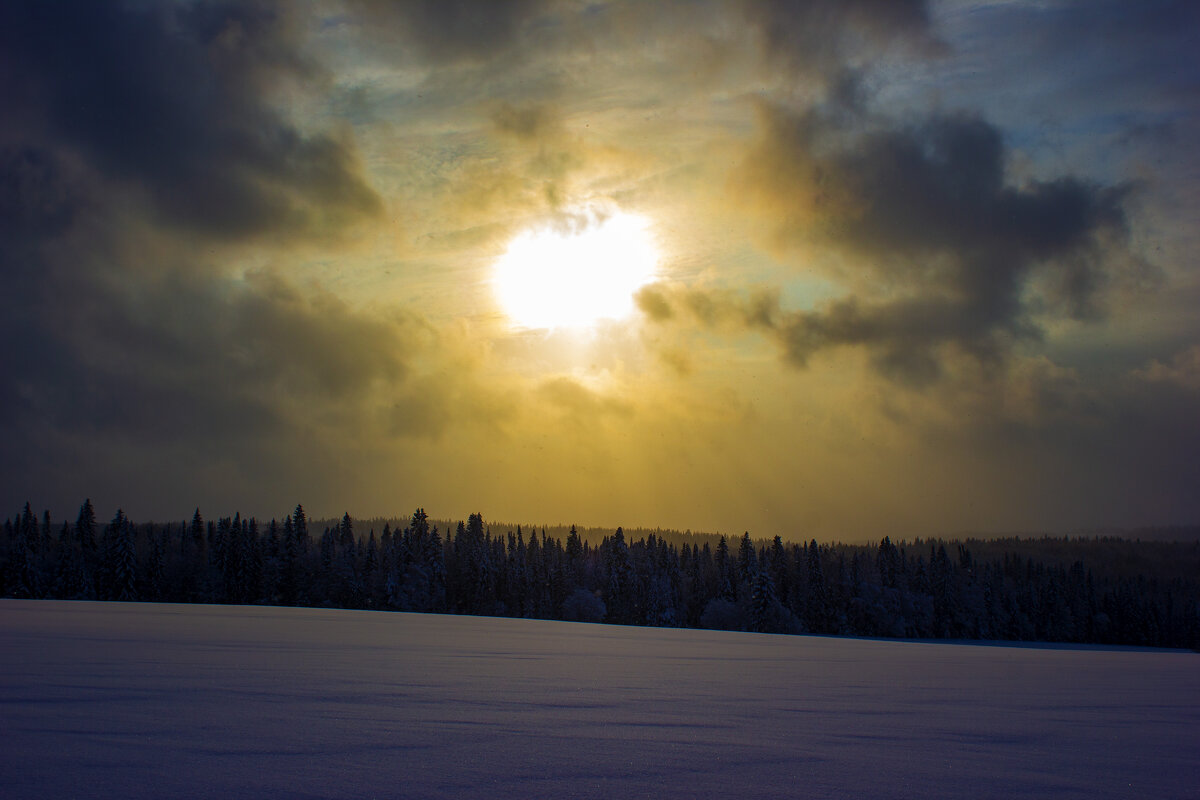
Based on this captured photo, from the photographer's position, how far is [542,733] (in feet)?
37.5

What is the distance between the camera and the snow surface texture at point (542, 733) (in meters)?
8.38

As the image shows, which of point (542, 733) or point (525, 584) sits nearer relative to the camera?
point (542, 733)

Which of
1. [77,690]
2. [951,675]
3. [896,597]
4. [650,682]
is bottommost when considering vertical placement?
[896,597]

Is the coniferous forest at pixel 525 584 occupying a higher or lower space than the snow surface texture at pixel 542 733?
lower

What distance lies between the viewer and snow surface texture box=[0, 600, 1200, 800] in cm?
838

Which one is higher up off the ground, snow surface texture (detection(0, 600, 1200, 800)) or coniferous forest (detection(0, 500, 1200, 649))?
snow surface texture (detection(0, 600, 1200, 800))

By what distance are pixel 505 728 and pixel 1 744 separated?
648 centimetres

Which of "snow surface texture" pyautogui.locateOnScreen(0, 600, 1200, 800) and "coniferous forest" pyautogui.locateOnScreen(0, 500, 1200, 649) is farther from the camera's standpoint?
"coniferous forest" pyautogui.locateOnScreen(0, 500, 1200, 649)

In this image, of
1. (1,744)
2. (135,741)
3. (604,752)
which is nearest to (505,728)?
(604,752)

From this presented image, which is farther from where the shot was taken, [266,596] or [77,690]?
[266,596]

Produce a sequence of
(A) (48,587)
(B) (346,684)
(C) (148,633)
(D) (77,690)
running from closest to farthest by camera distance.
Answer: (D) (77,690)
(B) (346,684)
(C) (148,633)
(A) (48,587)

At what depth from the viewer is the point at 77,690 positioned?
557 inches

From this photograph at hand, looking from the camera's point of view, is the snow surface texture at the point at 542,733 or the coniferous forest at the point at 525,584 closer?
the snow surface texture at the point at 542,733

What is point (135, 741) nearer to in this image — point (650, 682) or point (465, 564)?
point (650, 682)
